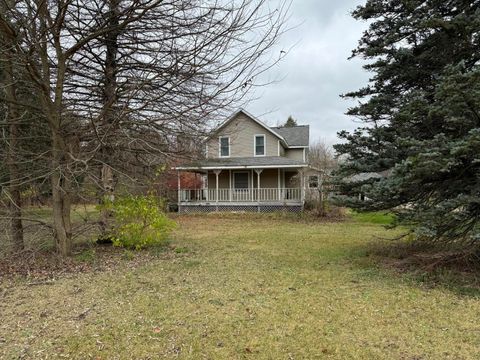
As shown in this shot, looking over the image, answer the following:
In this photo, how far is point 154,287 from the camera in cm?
569

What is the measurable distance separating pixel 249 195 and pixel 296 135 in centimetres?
563

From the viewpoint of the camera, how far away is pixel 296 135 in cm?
2380

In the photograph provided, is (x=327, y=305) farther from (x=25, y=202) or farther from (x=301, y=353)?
(x=25, y=202)

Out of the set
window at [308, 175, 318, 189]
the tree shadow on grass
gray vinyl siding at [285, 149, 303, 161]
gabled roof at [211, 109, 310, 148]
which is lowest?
the tree shadow on grass

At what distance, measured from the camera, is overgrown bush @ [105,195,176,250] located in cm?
842

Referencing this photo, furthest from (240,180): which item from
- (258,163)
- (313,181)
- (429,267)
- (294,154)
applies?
(429,267)

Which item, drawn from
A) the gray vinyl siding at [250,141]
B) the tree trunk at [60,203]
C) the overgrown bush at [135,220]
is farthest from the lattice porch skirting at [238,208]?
the tree trunk at [60,203]

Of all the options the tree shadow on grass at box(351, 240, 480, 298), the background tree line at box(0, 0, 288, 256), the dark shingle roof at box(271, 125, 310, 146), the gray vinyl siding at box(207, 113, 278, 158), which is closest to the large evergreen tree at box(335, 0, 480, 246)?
the tree shadow on grass at box(351, 240, 480, 298)

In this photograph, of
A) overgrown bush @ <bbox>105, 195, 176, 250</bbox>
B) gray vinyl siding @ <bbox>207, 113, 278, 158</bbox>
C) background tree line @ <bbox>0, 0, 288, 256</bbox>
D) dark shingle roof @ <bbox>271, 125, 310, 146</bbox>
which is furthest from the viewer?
dark shingle roof @ <bbox>271, 125, 310, 146</bbox>

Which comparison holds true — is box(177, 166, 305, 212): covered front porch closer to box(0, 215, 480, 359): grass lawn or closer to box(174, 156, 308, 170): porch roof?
box(174, 156, 308, 170): porch roof

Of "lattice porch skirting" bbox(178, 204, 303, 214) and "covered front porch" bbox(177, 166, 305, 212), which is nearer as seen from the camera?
"lattice porch skirting" bbox(178, 204, 303, 214)

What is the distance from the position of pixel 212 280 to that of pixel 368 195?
3.04 meters

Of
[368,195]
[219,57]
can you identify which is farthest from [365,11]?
[368,195]

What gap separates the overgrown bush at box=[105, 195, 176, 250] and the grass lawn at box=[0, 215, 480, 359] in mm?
1470
